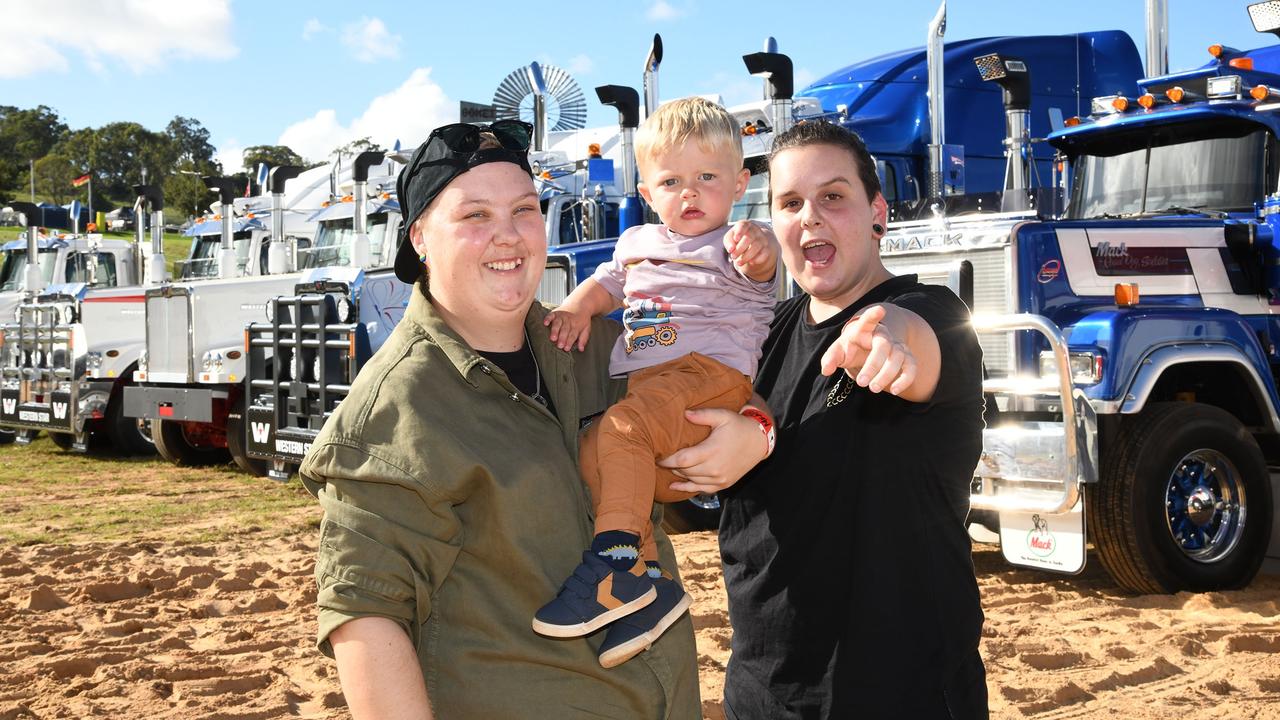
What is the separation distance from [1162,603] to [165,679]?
4.88 meters

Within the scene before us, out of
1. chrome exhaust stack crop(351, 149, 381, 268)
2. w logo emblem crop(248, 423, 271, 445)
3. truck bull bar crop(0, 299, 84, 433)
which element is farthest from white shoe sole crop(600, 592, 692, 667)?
→ truck bull bar crop(0, 299, 84, 433)

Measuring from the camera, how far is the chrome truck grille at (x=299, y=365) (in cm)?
1021

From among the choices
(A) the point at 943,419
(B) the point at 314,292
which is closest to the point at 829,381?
(A) the point at 943,419

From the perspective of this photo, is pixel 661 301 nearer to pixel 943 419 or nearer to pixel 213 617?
pixel 943 419

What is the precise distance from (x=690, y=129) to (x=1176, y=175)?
533cm

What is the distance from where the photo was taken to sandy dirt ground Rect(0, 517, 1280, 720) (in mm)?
5062

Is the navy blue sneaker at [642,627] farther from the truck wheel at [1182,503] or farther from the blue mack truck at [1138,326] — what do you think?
the truck wheel at [1182,503]

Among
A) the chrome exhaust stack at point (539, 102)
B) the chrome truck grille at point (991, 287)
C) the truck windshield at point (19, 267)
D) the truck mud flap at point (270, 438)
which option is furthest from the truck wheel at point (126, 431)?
the chrome truck grille at point (991, 287)

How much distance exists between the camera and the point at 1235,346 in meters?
6.62

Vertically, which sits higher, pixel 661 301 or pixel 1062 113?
pixel 1062 113

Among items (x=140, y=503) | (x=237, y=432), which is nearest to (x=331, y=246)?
(x=237, y=432)

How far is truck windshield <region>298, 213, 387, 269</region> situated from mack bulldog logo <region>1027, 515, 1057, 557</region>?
25.8ft

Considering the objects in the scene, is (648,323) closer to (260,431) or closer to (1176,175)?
(1176,175)

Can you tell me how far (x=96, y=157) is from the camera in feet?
294
